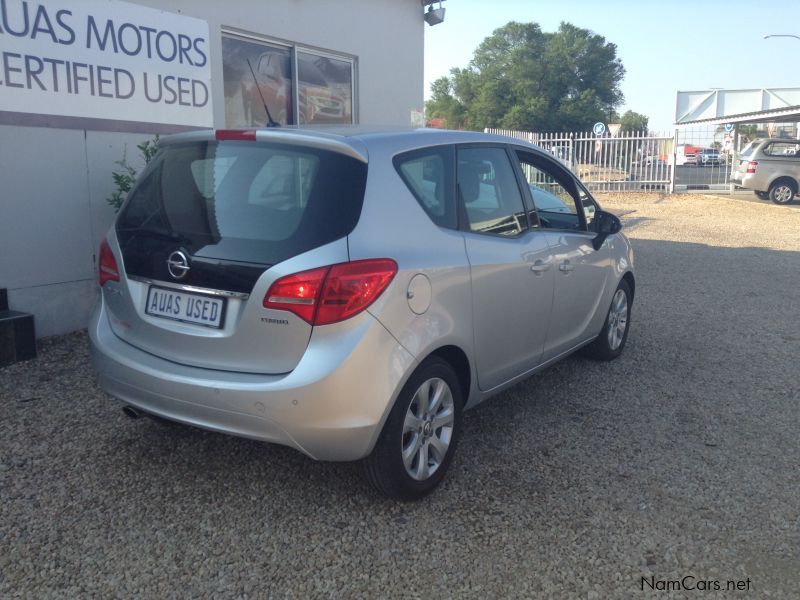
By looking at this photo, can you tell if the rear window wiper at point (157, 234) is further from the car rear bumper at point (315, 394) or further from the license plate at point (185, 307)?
the car rear bumper at point (315, 394)

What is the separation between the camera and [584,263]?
4855 millimetres

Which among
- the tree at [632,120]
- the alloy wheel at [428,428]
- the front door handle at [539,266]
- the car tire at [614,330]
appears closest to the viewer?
the alloy wheel at [428,428]

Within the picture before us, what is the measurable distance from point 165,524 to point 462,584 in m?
1.33

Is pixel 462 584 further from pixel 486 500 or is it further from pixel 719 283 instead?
pixel 719 283

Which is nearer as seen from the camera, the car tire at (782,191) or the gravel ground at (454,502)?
the gravel ground at (454,502)

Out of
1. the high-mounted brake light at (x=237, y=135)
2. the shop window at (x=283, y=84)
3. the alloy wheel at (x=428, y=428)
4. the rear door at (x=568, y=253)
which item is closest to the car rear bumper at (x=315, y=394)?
the alloy wheel at (x=428, y=428)

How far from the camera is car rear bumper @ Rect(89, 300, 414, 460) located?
9.77 feet

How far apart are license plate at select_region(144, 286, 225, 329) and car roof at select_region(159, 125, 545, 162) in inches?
30.6

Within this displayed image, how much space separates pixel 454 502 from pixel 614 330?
8.86ft

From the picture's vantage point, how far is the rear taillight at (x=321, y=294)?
297 cm

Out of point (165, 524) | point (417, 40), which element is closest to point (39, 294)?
point (165, 524)

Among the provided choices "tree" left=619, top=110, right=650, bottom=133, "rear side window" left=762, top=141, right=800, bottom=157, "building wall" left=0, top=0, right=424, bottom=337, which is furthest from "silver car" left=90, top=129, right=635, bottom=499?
"tree" left=619, top=110, right=650, bottom=133

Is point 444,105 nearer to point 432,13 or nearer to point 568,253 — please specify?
point 432,13

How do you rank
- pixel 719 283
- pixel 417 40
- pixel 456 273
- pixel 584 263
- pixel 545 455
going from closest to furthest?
1. pixel 456 273
2. pixel 545 455
3. pixel 584 263
4. pixel 719 283
5. pixel 417 40
